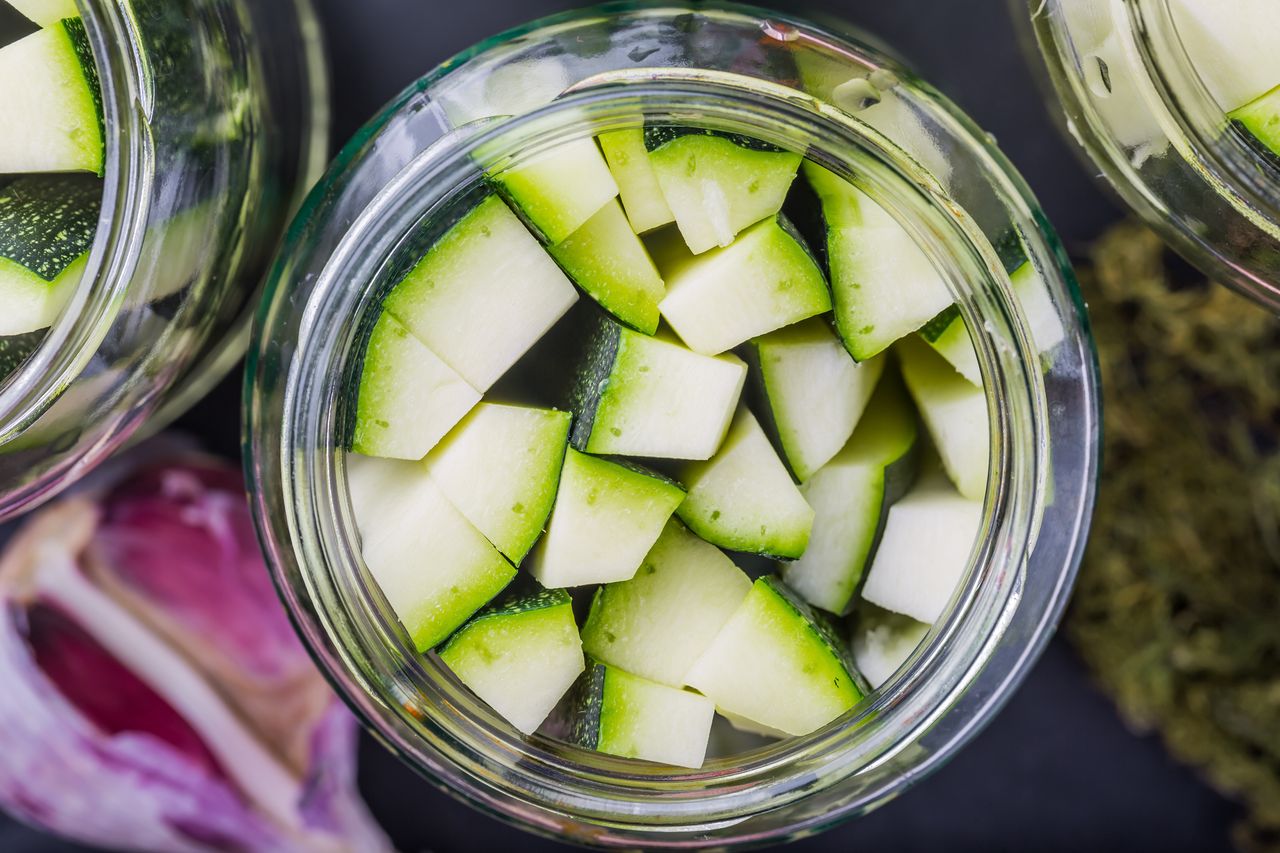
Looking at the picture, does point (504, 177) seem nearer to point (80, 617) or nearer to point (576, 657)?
point (576, 657)

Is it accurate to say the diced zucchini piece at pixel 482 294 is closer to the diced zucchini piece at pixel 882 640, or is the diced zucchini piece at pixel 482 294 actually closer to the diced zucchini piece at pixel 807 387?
the diced zucchini piece at pixel 807 387

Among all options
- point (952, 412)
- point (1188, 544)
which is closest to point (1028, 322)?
point (952, 412)

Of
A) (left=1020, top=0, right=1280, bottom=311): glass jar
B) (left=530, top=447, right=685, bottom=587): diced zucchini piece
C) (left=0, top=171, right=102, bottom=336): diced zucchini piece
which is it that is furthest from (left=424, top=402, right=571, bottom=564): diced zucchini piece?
(left=1020, top=0, right=1280, bottom=311): glass jar

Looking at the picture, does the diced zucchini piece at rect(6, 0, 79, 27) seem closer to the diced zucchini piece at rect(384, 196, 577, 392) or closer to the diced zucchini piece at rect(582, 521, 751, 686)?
the diced zucchini piece at rect(384, 196, 577, 392)

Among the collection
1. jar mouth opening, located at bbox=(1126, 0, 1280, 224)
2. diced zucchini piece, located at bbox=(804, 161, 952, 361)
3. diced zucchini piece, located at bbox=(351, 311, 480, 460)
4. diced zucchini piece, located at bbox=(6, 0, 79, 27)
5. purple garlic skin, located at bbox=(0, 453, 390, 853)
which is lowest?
purple garlic skin, located at bbox=(0, 453, 390, 853)

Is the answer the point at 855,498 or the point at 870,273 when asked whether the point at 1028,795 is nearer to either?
the point at 855,498

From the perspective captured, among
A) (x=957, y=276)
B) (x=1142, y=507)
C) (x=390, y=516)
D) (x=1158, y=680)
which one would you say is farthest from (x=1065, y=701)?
(x=390, y=516)
